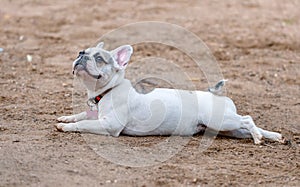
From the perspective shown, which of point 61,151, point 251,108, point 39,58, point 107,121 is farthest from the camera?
point 39,58

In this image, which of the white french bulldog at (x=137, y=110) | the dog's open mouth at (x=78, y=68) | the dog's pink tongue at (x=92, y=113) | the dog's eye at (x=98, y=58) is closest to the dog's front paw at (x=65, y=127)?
the white french bulldog at (x=137, y=110)

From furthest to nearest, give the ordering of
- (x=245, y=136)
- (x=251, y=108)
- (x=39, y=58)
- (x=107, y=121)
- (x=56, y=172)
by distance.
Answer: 1. (x=39, y=58)
2. (x=251, y=108)
3. (x=245, y=136)
4. (x=107, y=121)
5. (x=56, y=172)

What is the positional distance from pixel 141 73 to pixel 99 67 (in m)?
2.27

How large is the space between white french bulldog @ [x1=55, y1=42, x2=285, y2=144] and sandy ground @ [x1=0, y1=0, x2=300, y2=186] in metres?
0.11

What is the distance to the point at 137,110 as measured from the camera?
5676 mm

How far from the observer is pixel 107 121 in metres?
5.57

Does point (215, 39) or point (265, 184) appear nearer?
point (265, 184)

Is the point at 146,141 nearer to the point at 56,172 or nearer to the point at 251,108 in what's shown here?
the point at 56,172

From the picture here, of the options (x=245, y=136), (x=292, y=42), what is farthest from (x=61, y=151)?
(x=292, y=42)

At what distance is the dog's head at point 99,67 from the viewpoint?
5.55 m

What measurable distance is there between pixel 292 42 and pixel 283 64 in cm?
104

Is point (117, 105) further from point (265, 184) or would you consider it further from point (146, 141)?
point (265, 184)

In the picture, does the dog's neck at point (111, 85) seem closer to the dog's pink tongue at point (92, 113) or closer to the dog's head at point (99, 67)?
the dog's head at point (99, 67)

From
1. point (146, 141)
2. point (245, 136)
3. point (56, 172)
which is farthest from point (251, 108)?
point (56, 172)
